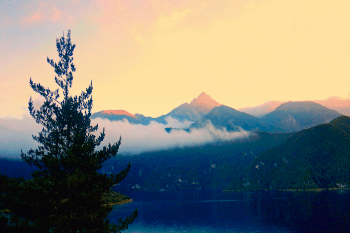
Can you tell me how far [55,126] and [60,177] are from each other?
6.65 meters

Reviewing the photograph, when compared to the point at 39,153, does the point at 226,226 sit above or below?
below

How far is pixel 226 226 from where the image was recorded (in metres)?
123

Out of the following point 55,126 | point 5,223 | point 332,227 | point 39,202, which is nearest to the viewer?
point 5,223

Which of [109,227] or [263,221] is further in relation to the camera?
[263,221]

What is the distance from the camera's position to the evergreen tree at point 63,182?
2552 cm

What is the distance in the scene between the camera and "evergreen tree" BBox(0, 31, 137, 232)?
25516 millimetres

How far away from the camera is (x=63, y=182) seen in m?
26.2

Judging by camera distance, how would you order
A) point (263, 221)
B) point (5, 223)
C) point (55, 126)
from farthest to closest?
point (263, 221)
point (55, 126)
point (5, 223)

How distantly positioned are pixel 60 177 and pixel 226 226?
112986 mm

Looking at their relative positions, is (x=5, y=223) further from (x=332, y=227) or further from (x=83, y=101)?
(x=332, y=227)

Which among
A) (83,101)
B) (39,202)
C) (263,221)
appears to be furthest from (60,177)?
(263,221)

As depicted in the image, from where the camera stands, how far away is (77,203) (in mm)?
26062

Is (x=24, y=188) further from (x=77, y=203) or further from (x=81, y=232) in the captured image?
(x=81, y=232)

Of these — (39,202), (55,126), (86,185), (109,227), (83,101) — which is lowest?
(109,227)
